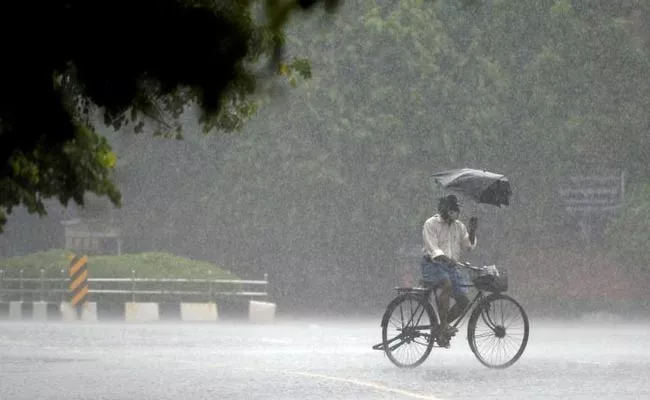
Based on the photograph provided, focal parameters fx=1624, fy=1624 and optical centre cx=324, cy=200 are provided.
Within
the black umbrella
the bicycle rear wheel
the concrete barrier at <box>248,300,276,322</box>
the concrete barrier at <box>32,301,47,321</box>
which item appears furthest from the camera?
the concrete barrier at <box>32,301,47,321</box>

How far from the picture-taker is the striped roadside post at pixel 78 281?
32.6 m

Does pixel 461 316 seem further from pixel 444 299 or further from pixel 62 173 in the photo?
pixel 62 173

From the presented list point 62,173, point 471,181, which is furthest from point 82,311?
point 62,173

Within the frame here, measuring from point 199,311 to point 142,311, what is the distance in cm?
115

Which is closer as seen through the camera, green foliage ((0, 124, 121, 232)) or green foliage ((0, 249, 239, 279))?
green foliage ((0, 124, 121, 232))

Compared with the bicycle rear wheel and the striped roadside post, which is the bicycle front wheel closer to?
the bicycle rear wheel

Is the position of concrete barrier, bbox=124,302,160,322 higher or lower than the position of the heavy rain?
lower

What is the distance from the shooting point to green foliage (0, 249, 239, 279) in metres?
35.0

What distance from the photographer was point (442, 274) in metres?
17.8

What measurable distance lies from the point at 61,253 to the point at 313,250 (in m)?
8.10

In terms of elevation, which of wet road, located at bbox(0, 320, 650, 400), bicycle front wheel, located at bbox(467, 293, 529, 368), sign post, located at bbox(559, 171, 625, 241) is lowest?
wet road, located at bbox(0, 320, 650, 400)

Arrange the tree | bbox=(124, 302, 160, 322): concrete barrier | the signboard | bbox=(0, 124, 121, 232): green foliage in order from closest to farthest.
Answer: the tree < bbox=(0, 124, 121, 232): green foliage < bbox=(124, 302, 160, 322): concrete barrier < the signboard

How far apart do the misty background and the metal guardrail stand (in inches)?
175

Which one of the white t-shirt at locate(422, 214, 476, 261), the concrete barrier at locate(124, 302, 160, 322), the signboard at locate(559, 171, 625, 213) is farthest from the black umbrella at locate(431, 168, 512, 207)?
the signboard at locate(559, 171, 625, 213)
